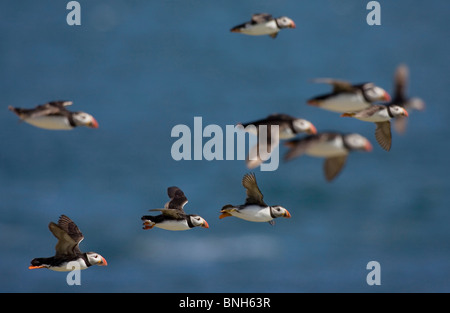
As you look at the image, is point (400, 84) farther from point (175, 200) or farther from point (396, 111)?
point (175, 200)

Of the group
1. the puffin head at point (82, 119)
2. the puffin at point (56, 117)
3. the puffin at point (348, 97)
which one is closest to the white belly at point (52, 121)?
the puffin at point (56, 117)

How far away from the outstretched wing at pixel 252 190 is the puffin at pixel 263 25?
1.76 m

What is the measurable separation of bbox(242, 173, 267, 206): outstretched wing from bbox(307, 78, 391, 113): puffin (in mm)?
1669

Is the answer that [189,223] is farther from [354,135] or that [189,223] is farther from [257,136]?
[354,135]

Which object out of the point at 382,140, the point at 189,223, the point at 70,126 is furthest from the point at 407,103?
the point at 70,126

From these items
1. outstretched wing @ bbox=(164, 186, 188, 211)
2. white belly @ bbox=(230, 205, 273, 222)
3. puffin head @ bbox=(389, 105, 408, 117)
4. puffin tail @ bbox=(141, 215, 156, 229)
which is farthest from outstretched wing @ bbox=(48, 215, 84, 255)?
puffin head @ bbox=(389, 105, 408, 117)

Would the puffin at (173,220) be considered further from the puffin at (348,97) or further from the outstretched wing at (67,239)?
the puffin at (348,97)

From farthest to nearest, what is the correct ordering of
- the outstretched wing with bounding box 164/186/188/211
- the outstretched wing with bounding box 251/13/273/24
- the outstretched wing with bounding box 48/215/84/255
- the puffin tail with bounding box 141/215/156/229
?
the outstretched wing with bounding box 164/186/188/211 → the outstretched wing with bounding box 251/13/273/24 → the puffin tail with bounding box 141/215/156/229 → the outstretched wing with bounding box 48/215/84/255

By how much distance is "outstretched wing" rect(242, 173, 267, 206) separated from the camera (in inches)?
346

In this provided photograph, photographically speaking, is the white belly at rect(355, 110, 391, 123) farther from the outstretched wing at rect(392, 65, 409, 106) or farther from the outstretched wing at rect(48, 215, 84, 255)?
the outstretched wing at rect(48, 215, 84, 255)

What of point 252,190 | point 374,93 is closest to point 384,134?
point 374,93

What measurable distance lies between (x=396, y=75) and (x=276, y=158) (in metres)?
1.86

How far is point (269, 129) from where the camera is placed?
7.22 meters

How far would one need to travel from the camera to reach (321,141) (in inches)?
268
